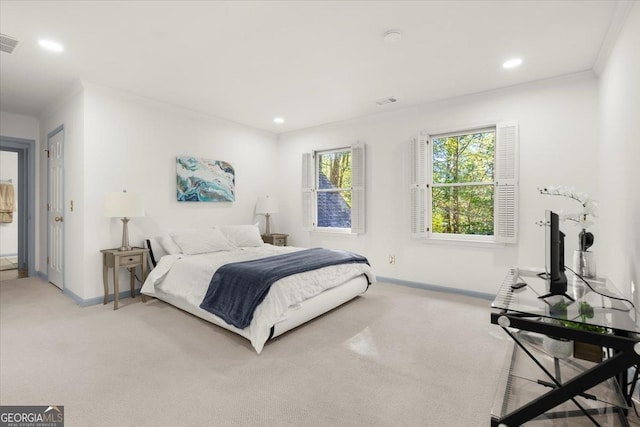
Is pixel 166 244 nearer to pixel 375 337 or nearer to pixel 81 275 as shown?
pixel 81 275

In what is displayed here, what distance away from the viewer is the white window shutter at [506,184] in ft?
12.0

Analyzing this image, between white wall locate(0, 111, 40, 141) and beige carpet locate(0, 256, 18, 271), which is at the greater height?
white wall locate(0, 111, 40, 141)

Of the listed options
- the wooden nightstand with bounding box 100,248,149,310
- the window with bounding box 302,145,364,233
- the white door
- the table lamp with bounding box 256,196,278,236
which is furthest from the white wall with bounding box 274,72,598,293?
the white door

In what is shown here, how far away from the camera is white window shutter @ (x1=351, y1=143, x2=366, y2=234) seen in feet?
16.2

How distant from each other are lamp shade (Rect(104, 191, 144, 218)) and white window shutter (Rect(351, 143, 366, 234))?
2988 mm

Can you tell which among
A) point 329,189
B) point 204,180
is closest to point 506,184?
point 329,189

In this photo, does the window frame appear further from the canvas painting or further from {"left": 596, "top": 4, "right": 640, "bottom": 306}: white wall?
the canvas painting

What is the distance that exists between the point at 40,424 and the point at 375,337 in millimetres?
2324

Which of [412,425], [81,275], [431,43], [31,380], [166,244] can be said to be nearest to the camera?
[412,425]

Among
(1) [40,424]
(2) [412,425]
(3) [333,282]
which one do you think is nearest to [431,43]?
(3) [333,282]

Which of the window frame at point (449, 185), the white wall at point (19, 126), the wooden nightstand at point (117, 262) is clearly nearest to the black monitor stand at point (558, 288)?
the window frame at point (449, 185)

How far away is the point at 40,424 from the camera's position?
173 centimetres

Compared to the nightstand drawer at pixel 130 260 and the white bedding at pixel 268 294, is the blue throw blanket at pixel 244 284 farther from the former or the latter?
the nightstand drawer at pixel 130 260

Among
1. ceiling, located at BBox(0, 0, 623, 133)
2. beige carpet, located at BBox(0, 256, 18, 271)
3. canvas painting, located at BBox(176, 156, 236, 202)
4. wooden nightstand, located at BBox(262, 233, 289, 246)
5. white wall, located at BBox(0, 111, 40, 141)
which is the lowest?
beige carpet, located at BBox(0, 256, 18, 271)
